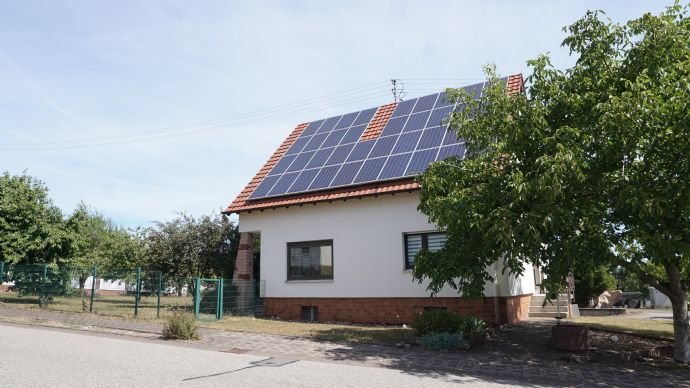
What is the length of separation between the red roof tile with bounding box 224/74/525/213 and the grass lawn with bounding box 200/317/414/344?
3994 mm

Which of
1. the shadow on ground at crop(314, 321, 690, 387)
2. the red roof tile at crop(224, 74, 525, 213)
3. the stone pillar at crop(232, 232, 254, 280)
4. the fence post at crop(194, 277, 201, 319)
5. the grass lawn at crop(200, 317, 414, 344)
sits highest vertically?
the red roof tile at crop(224, 74, 525, 213)

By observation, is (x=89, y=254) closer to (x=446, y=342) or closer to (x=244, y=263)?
(x=244, y=263)

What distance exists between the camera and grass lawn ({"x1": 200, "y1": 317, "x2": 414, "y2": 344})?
11.8 metres

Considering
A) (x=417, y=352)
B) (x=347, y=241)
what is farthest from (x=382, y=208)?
(x=417, y=352)

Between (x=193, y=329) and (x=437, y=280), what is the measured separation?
6.05m

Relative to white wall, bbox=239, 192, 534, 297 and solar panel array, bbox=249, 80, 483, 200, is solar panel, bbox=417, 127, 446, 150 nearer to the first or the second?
solar panel array, bbox=249, 80, 483, 200

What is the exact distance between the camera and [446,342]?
10531 mm

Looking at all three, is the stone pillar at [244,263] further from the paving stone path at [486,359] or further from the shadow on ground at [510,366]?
the shadow on ground at [510,366]

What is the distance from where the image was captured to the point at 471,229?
32.5ft

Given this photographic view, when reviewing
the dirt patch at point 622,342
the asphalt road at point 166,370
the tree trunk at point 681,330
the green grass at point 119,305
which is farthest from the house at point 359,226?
the asphalt road at point 166,370

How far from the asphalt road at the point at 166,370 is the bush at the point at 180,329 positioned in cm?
105

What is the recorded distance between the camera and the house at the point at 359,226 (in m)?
14.4

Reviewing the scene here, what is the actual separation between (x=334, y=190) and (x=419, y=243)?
133 inches

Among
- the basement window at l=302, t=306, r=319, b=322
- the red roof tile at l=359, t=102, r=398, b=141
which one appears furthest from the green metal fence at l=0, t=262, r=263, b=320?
the red roof tile at l=359, t=102, r=398, b=141
